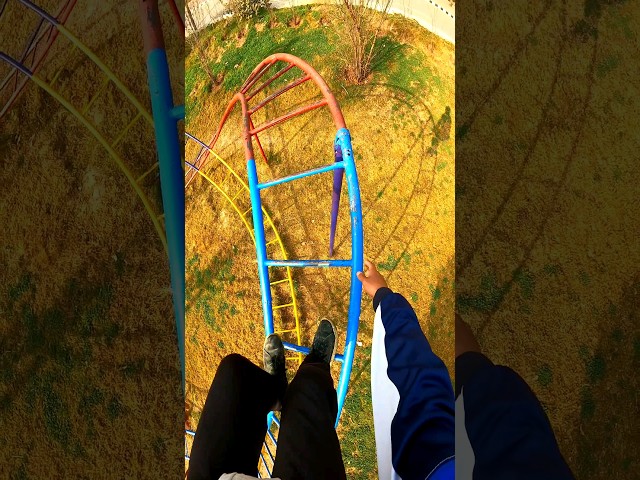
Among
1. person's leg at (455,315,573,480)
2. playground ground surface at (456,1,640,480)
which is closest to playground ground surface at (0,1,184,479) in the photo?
person's leg at (455,315,573,480)

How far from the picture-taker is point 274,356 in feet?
2.23

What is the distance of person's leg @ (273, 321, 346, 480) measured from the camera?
1.87 ft

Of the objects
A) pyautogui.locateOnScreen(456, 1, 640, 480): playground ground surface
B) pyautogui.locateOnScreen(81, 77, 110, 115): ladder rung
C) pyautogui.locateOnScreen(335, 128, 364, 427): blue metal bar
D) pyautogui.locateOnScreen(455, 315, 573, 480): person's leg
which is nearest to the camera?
pyautogui.locateOnScreen(455, 315, 573, 480): person's leg

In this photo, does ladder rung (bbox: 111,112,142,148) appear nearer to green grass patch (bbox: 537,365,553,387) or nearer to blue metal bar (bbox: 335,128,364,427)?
blue metal bar (bbox: 335,128,364,427)

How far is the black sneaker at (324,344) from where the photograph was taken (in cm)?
67

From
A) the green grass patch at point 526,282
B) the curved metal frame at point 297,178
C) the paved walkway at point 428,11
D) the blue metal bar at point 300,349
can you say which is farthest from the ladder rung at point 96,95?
the green grass patch at point 526,282

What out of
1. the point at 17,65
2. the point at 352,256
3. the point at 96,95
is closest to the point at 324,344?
the point at 352,256

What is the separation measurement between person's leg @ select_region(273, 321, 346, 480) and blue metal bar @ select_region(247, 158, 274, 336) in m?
0.10

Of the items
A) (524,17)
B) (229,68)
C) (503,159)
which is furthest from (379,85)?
(524,17)

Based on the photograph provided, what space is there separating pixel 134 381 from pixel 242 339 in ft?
0.92

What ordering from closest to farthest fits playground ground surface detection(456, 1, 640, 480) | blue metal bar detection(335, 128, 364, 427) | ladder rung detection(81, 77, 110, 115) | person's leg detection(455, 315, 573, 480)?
person's leg detection(455, 315, 573, 480)
blue metal bar detection(335, 128, 364, 427)
ladder rung detection(81, 77, 110, 115)
playground ground surface detection(456, 1, 640, 480)

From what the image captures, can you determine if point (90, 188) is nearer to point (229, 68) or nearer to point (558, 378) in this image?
point (229, 68)

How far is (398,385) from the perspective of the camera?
62 centimetres

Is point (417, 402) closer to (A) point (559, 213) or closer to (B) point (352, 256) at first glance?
(B) point (352, 256)
